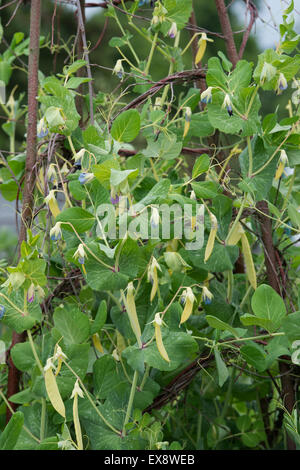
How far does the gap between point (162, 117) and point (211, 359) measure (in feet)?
1.19

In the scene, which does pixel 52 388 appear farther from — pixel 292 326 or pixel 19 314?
pixel 292 326

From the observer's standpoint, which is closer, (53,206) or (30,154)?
(53,206)

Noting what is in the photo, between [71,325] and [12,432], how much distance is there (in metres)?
0.16

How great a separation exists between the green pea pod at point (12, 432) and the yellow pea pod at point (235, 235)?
0.37 meters

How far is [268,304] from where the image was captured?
0.75 metres

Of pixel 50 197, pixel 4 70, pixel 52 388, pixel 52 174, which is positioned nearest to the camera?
pixel 52 388

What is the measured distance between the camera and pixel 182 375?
2.86 feet

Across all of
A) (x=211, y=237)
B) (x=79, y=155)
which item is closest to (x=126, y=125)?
(x=79, y=155)

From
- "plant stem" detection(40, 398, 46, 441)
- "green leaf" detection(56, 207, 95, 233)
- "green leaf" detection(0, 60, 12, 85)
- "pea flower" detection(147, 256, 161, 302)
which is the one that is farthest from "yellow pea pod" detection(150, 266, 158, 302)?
"green leaf" detection(0, 60, 12, 85)

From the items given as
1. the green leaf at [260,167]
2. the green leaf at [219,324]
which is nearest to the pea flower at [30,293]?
the green leaf at [219,324]

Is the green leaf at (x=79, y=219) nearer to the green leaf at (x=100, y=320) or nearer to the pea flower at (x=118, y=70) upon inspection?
the green leaf at (x=100, y=320)

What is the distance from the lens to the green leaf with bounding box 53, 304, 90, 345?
2.58 ft

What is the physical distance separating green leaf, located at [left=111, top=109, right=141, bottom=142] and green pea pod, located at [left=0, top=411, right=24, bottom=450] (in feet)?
Answer: 1.24

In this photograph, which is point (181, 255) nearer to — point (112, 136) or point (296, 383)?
point (112, 136)
